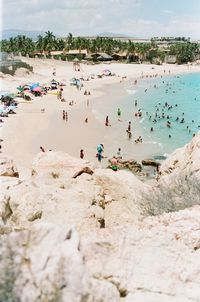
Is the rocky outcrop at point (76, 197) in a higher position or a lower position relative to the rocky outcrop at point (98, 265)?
lower

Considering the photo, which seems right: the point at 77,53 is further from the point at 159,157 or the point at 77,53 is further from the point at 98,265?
the point at 98,265

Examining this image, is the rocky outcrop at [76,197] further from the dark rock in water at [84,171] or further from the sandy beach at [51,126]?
the sandy beach at [51,126]

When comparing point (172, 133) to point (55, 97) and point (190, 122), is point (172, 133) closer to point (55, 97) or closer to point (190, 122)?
point (190, 122)

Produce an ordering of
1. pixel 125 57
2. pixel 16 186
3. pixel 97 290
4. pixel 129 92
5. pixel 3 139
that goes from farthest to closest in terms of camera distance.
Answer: pixel 125 57, pixel 129 92, pixel 3 139, pixel 16 186, pixel 97 290

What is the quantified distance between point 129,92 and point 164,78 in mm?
27257

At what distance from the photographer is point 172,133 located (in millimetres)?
35375

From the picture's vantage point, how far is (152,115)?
43.5 meters

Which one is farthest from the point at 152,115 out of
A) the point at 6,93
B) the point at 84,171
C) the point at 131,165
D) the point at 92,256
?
the point at 92,256

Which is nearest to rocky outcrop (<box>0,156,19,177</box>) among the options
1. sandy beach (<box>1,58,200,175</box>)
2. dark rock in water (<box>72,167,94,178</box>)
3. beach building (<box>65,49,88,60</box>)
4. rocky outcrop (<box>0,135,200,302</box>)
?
sandy beach (<box>1,58,200,175</box>)

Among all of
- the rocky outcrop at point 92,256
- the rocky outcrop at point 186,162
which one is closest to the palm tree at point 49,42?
the rocky outcrop at point 186,162

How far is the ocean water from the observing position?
98.3 feet

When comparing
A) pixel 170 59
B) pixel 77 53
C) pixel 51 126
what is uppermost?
pixel 77 53

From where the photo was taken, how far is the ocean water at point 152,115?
29969 millimetres

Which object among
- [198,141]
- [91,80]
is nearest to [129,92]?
[91,80]
